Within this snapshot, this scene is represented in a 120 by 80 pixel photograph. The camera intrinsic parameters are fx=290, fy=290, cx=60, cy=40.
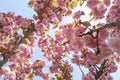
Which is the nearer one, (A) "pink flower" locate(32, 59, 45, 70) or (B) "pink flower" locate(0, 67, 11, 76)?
(B) "pink flower" locate(0, 67, 11, 76)

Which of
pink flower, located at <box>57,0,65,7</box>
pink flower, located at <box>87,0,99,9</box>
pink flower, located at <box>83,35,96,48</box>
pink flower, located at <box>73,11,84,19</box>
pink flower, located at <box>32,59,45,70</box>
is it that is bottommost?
pink flower, located at <box>83,35,96,48</box>

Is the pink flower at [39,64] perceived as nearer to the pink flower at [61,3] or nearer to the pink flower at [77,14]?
the pink flower at [61,3]

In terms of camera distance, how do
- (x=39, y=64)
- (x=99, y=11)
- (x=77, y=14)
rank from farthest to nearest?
(x=39, y=64) < (x=77, y=14) < (x=99, y=11)

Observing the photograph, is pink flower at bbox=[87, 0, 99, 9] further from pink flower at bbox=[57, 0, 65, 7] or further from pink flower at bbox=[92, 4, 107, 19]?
pink flower at bbox=[57, 0, 65, 7]

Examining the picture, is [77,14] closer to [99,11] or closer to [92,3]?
[99,11]

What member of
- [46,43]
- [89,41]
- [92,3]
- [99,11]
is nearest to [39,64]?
[46,43]

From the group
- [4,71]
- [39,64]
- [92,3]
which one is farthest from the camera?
[39,64]

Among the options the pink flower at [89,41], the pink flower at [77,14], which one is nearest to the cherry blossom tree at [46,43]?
the pink flower at [77,14]

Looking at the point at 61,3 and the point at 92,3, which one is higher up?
the point at 61,3

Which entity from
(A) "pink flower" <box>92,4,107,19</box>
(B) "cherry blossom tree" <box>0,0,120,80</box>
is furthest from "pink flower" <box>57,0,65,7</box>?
(A) "pink flower" <box>92,4,107,19</box>

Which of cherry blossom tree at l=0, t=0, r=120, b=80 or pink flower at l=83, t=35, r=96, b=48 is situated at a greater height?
cherry blossom tree at l=0, t=0, r=120, b=80

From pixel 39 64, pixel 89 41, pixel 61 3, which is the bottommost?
pixel 89 41

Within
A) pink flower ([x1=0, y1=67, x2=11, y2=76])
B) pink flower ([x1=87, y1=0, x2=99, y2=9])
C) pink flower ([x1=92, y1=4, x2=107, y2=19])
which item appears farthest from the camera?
pink flower ([x1=0, y1=67, x2=11, y2=76])

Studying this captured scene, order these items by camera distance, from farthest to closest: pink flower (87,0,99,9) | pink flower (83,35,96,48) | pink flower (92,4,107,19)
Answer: pink flower (92,4,107,19) < pink flower (87,0,99,9) < pink flower (83,35,96,48)
